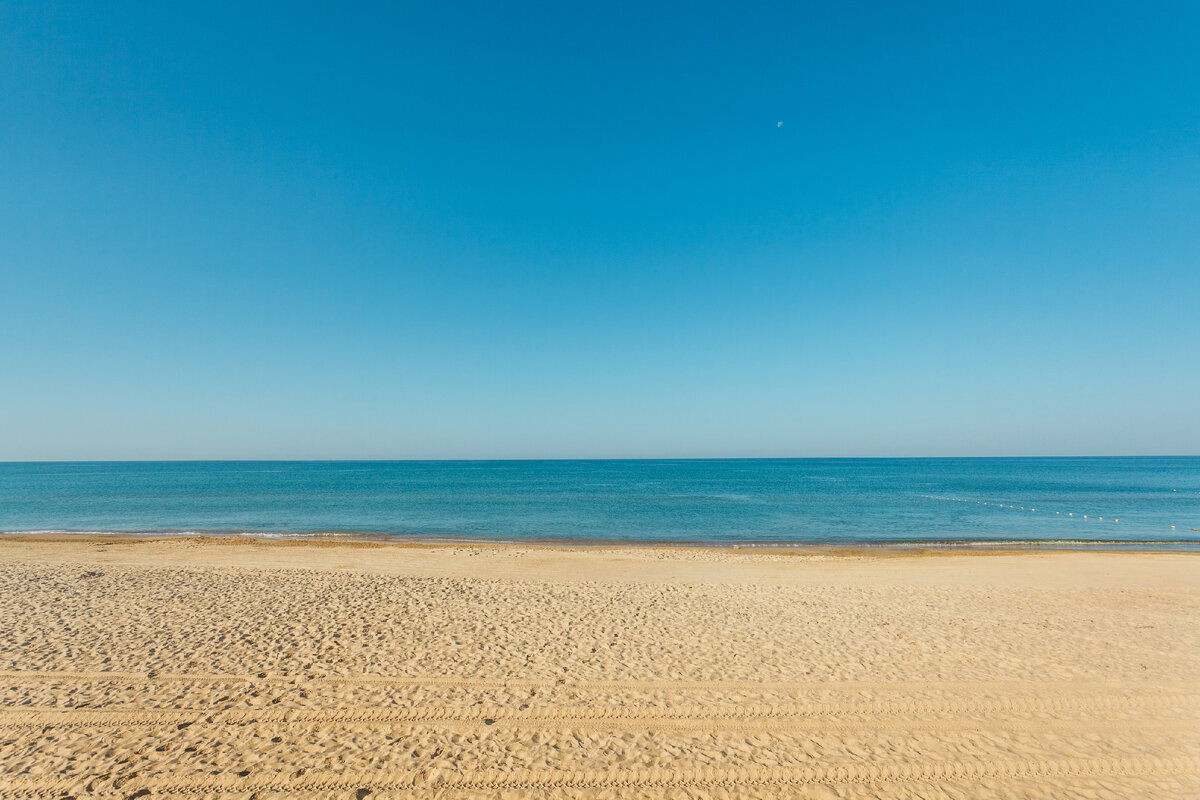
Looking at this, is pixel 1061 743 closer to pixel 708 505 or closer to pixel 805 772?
pixel 805 772

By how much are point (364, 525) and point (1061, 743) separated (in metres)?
36.9

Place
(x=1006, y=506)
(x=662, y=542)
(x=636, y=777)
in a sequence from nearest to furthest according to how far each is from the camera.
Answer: (x=636, y=777) → (x=662, y=542) → (x=1006, y=506)

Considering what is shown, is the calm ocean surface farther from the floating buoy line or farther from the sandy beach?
the sandy beach

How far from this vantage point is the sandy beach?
617 cm

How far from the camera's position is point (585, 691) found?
8188 mm

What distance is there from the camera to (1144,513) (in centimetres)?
4225

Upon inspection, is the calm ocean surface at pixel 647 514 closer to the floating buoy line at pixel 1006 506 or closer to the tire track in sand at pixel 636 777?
the floating buoy line at pixel 1006 506

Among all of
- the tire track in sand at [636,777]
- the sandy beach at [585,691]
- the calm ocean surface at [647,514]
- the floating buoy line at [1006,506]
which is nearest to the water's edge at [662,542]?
the calm ocean surface at [647,514]

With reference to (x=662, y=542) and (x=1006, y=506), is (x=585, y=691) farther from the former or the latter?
(x=1006, y=506)

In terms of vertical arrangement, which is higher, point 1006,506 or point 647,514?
point 647,514

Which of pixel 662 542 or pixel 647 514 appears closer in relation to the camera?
pixel 662 542

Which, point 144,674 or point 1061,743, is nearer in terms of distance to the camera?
point 1061,743

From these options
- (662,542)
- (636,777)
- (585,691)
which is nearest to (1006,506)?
(662,542)

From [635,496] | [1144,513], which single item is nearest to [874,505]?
[1144,513]
